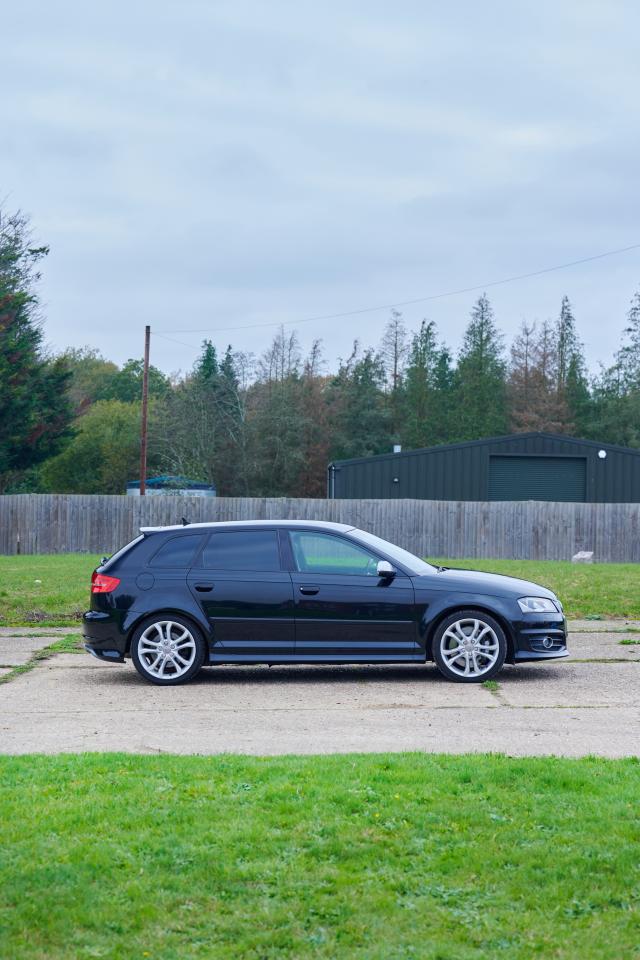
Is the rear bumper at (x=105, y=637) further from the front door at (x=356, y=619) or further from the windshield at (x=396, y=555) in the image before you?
the windshield at (x=396, y=555)

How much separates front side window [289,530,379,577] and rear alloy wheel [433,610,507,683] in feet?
2.99

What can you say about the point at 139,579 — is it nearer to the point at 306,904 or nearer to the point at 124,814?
the point at 124,814

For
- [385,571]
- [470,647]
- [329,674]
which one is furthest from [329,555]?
[470,647]

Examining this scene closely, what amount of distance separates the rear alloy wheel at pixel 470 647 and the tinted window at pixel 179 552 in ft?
8.26

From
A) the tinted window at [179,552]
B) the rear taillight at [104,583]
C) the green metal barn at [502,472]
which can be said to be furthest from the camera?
the green metal barn at [502,472]

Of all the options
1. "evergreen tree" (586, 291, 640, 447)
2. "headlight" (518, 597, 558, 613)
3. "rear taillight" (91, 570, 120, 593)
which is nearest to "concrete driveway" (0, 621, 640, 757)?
"headlight" (518, 597, 558, 613)

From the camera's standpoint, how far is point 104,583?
37.3ft

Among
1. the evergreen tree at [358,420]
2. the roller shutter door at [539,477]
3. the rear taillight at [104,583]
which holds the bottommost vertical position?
the rear taillight at [104,583]

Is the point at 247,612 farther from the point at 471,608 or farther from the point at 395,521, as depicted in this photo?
the point at 395,521

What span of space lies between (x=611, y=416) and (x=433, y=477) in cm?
3200

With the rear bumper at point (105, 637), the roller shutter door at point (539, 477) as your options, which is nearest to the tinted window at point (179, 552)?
the rear bumper at point (105, 637)

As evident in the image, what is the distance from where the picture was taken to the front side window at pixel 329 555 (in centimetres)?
1133

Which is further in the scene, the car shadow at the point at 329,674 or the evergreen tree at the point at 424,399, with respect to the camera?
the evergreen tree at the point at 424,399

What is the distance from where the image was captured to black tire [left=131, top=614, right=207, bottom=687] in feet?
36.4
